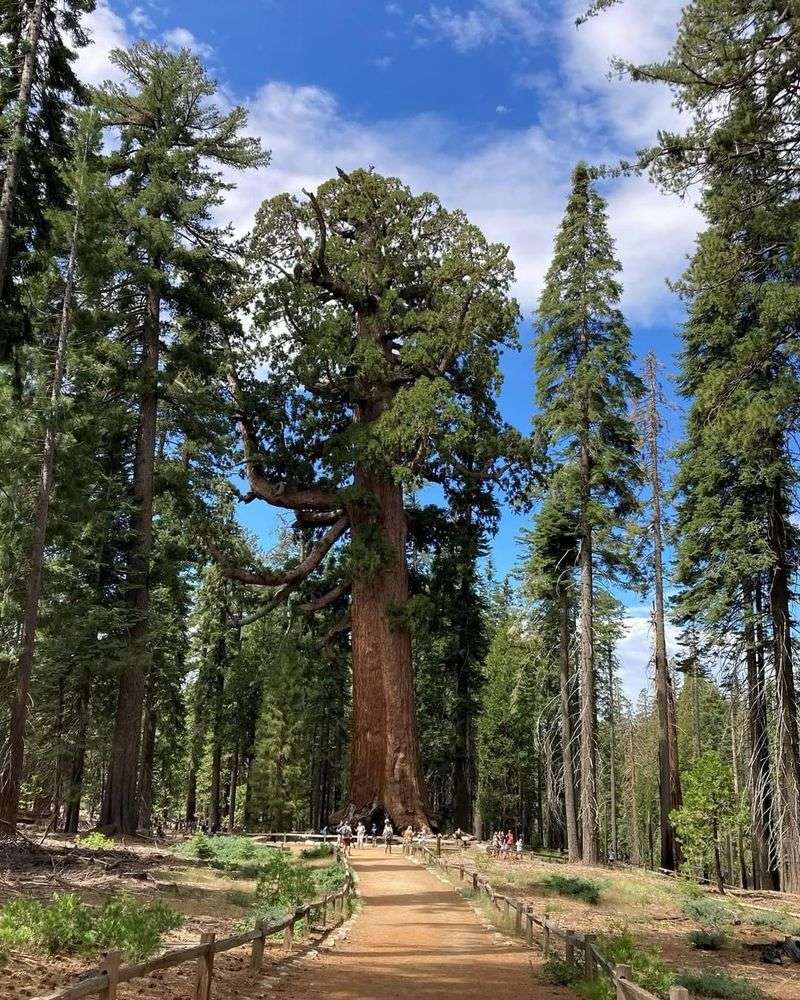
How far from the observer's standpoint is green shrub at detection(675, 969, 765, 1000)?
9.11m

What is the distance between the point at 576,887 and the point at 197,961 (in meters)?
11.8

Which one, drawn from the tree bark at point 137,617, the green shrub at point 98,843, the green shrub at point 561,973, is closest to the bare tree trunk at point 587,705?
the tree bark at point 137,617

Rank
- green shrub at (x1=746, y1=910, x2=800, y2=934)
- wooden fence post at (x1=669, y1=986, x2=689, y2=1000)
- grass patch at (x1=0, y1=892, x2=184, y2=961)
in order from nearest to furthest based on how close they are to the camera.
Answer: wooden fence post at (x1=669, y1=986, x2=689, y2=1000) < grass patch at (x1=0, y1=892, x2=184, y2=961) < green shrub at (x1=746, y1=910, x2=800, y2=934)

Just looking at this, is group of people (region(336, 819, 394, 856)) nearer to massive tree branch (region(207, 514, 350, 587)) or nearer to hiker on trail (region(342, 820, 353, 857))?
hiker on trail (region(342, 820, 353, 857))

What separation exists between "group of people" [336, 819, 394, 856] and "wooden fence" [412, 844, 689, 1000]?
7.17m

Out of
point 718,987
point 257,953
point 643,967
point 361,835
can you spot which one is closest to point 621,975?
point 643,967

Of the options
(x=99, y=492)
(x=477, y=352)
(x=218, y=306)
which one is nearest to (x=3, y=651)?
(x=99, y=492)

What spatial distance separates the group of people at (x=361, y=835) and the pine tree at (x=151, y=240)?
5.79m

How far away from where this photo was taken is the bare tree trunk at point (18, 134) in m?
14.7

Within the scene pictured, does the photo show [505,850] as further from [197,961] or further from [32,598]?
[197,961]

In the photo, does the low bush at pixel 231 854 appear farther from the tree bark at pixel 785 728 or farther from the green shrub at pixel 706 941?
the tree bark at pixel 785 728

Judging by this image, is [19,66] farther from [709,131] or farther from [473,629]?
[473,629]

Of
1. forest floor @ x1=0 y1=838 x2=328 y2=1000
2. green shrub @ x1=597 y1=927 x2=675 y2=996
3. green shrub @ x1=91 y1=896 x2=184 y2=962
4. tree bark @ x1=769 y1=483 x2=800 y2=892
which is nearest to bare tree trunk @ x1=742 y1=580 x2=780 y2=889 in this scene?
tree bark @ x1=769 y1=483 x2=800 y2=892

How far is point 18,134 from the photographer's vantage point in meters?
14.9
